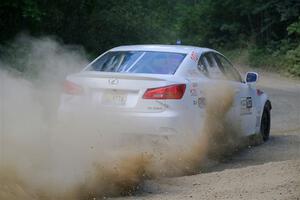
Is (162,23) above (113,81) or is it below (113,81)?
below

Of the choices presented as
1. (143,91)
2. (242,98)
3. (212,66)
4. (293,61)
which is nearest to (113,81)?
(143,91)

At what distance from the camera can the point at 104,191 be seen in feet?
22.4

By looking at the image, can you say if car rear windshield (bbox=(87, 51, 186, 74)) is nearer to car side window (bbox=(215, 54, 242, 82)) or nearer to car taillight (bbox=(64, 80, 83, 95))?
car taillight (bbox=(64, 80, 83, 95))

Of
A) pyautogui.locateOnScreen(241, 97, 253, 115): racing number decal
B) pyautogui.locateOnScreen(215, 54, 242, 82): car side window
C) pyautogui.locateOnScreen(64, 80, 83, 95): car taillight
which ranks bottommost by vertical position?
pyautogui.locateOnScreen(241, 97, 253, 115): racing number decal

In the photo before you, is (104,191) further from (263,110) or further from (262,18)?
(262,18)

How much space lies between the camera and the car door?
10195mm

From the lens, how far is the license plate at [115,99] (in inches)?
331

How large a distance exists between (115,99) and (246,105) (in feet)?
9.15

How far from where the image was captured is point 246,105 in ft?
34.4

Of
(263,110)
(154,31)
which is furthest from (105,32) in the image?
(263,110)

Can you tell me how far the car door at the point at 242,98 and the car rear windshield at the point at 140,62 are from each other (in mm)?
1183

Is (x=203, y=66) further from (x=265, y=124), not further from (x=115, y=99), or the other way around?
(x=265, y=124)

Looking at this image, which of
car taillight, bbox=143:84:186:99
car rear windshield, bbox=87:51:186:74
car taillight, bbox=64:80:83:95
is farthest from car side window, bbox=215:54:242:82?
car taillight, bbox=64:80:83:95

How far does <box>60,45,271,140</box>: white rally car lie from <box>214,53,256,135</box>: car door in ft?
2.52
